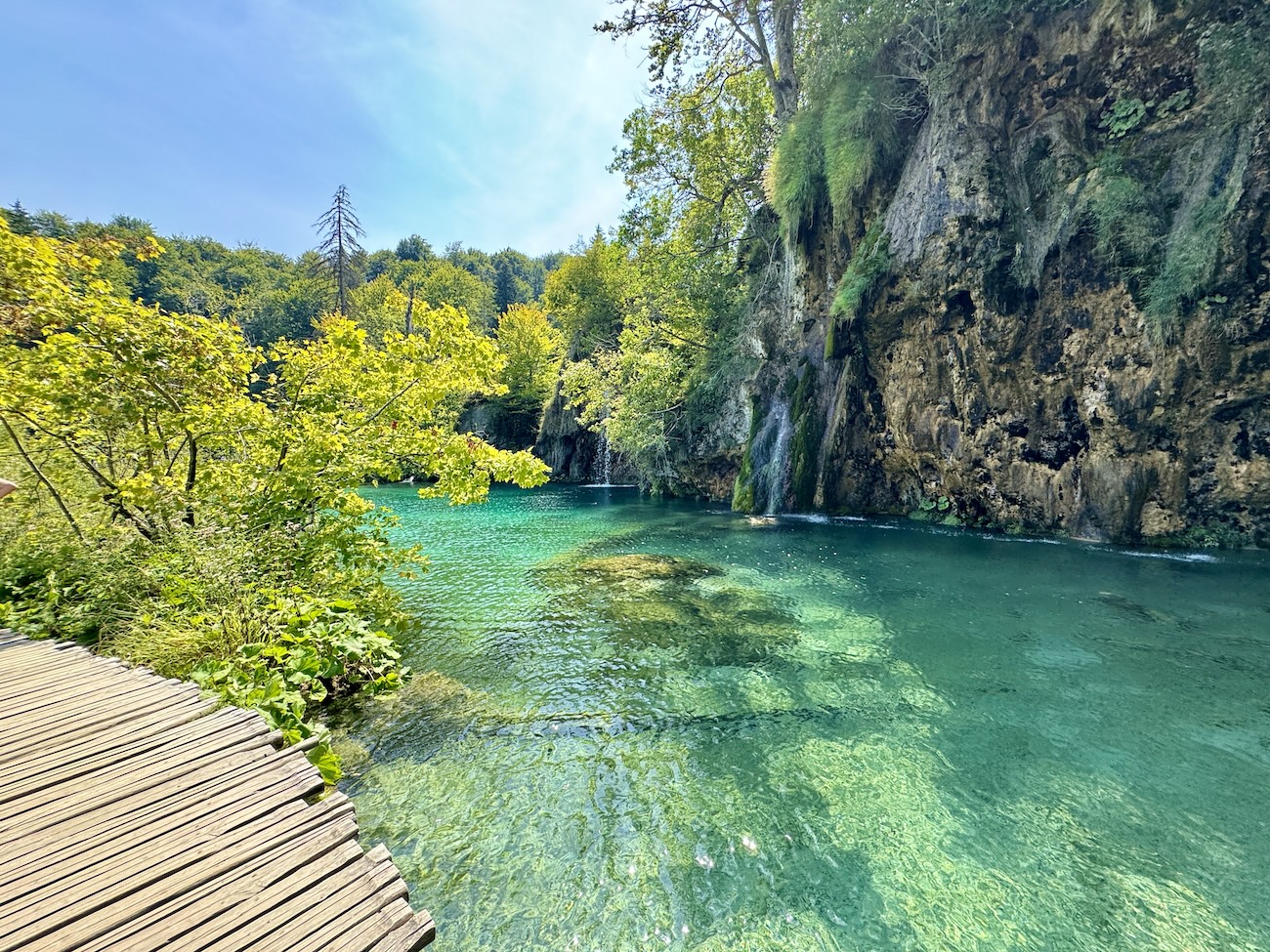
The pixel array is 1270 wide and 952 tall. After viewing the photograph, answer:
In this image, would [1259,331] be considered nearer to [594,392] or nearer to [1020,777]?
[1020,777]

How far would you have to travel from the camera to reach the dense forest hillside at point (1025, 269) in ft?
32.9

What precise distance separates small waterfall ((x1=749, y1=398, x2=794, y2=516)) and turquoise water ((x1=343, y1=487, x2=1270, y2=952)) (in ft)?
32.2

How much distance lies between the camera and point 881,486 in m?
17.4

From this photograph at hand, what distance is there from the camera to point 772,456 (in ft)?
63.5

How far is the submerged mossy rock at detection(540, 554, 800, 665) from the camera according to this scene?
7.01m

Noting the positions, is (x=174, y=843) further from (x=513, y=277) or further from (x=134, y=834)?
(x=513, y=277)

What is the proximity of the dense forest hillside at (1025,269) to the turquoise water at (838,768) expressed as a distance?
3883mm

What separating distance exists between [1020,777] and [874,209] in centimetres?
1618

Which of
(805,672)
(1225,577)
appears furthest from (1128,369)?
(805,672)

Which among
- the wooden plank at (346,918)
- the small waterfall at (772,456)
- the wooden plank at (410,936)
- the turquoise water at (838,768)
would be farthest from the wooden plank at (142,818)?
the small waterfall at (772,456)

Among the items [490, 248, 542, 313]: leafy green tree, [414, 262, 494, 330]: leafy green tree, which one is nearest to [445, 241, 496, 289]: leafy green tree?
[490, 248, 542, 313]: leafy green tree

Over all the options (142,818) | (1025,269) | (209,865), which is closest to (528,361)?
(1025,269)

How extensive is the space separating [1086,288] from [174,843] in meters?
16.7

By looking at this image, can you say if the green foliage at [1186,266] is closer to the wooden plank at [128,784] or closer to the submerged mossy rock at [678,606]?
the submerged mossy rock at [678,606]
